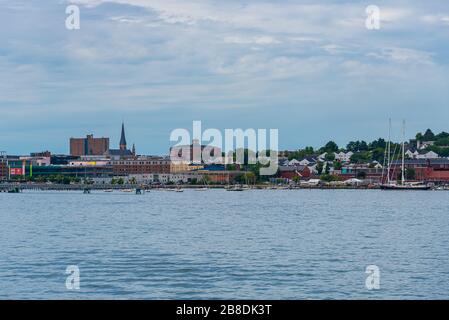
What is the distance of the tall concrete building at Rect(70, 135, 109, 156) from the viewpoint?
472ft

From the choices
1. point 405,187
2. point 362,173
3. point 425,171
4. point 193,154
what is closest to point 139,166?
point 193,154

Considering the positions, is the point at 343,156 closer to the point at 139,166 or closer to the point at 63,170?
the point at 139,166

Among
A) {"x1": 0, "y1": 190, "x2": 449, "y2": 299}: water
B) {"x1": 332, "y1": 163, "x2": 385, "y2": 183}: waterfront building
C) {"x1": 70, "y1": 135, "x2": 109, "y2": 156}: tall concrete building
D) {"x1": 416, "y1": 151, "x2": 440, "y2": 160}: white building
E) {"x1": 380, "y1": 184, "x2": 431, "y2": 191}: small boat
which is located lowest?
{"x1": 0, "y1": 190, "x2": 449, "y2": 299}: water

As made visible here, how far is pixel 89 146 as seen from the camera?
144 metres

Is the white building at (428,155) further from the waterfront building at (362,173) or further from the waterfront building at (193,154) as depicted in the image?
the waterfront building at (193,154)

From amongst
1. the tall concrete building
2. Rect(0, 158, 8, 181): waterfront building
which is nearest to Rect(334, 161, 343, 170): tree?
the tall concrete building

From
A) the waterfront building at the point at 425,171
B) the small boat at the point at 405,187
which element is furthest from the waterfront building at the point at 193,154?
the small boat at the point at 405,187

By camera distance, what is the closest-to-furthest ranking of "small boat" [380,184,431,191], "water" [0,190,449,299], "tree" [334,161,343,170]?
"water" [0,190,449,299] < "small boat" [380,184,431,191] < "tree" [334,161,343,170]

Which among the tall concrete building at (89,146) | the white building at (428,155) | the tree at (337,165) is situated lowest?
the tree at (337,165)

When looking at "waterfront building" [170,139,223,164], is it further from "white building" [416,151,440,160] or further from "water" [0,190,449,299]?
"water" [0,190,449,299]

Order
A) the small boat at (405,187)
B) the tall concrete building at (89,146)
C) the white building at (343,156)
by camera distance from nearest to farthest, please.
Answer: the small boat at (405,187)
the white building at (343,156)
the tall concrete building at (89,146)

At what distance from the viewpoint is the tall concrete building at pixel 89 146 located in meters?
144

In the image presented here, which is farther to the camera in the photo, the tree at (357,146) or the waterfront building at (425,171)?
the tree at (357,146)

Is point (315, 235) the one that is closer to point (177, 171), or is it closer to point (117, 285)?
point (117, 285)
